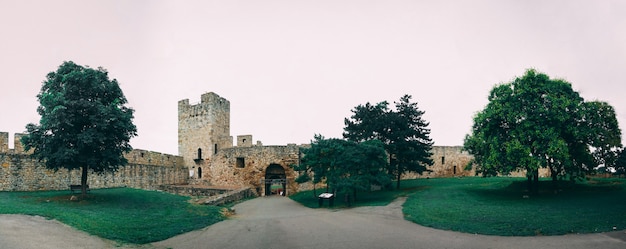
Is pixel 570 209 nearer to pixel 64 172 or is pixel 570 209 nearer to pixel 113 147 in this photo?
pixel 113 147

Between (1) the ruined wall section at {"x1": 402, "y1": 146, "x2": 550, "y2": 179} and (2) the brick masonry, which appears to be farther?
(1) the ruined wall section at {"x1": 402, "y1": 146, "x2": 550, "y2": 179}

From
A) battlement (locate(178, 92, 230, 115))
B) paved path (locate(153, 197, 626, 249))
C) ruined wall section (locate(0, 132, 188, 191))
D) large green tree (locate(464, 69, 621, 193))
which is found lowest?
paved path (locate(153, 197, 626, 249))

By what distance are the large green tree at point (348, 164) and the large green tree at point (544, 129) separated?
6.56 meters

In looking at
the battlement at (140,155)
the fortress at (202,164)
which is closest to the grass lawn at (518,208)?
the fortress at (202,164)

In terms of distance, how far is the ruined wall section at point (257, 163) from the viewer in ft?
116

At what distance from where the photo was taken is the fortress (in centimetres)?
2295

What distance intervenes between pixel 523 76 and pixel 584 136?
4.57m

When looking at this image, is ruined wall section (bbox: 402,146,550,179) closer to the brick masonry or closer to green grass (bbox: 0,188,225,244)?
the brick masonry

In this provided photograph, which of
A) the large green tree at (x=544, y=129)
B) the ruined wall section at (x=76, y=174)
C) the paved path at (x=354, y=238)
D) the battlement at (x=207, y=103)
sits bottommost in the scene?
the paved path at (x=354, y=238)

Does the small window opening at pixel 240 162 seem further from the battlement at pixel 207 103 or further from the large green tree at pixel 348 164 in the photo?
the large green tree at pixel 348 164

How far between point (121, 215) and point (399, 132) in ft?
67.0

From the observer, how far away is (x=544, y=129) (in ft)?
64.3

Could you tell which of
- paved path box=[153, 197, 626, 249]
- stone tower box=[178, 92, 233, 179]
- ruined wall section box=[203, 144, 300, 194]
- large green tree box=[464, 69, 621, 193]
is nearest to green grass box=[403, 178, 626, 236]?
paved path box=[153, 197, 626, 249]

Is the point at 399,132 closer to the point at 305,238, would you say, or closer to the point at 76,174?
the point at 305,238
